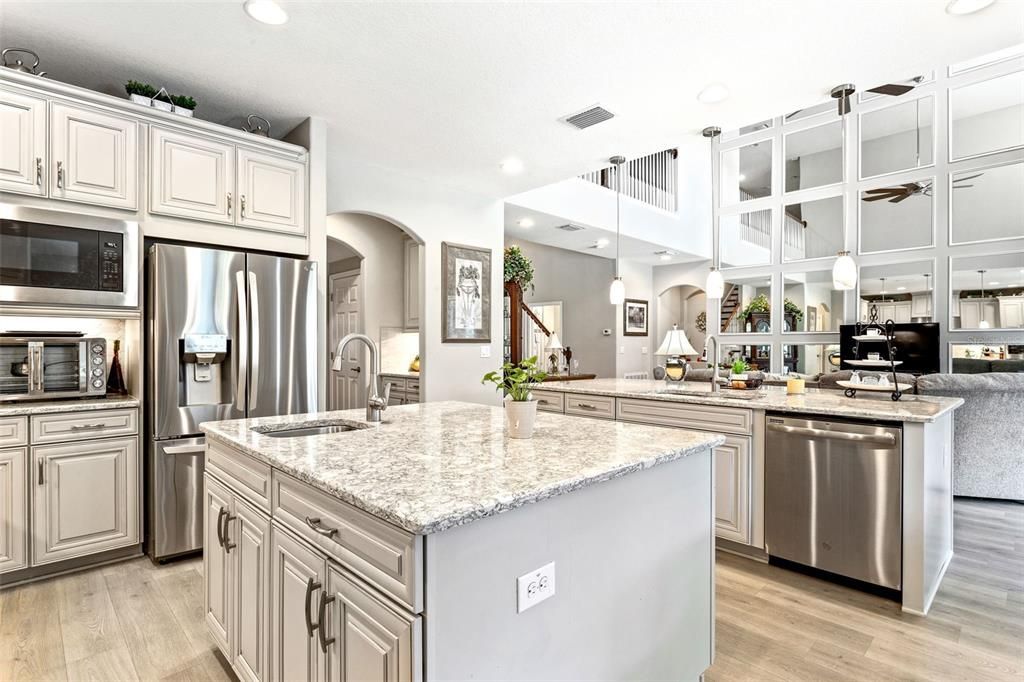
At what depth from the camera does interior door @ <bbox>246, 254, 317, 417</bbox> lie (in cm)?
318

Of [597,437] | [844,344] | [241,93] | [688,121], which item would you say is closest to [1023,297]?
[844,344]

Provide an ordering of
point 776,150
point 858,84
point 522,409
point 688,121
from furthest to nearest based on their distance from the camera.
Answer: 1. point 776,150
2. point 688,121
3. point 858,84
4. point 522,409

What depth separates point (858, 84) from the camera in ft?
10.0

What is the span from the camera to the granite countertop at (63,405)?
8.45 ft

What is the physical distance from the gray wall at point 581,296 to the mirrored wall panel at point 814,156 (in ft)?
10.0

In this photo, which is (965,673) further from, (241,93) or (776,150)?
(776,150)

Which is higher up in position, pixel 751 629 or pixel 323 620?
pixel 323 620

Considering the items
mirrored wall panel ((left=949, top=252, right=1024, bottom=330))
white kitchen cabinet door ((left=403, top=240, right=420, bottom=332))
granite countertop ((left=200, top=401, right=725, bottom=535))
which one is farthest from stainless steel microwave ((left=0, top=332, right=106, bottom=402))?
mirrored wall panel ((left=949, top=252, right=1024, bottom=330))

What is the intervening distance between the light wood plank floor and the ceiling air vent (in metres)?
2.88

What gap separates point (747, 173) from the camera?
855 cm

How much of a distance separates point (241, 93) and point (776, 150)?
710 centimetres

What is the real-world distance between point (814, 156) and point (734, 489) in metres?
6.44

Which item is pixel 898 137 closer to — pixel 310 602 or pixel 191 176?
pixel 191 176

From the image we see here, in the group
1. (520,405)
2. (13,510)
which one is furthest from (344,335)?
(520,405)
